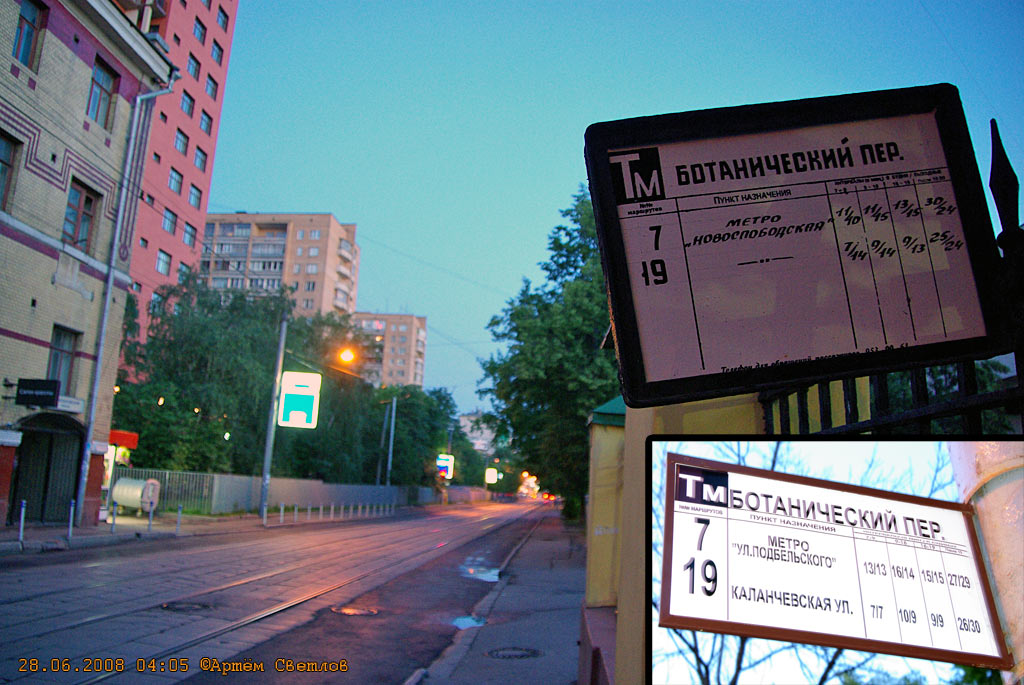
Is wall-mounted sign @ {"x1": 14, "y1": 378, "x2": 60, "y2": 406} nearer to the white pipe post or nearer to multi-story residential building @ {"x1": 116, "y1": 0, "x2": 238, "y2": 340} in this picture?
the white pipe post

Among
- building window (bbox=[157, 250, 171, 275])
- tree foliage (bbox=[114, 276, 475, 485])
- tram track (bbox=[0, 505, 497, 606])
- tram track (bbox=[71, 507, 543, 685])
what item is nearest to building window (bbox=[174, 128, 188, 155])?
building window (bbox=[157, 250, 171, 275])

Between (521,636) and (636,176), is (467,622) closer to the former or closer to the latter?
(521,636)

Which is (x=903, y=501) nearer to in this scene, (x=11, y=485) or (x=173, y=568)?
(x=173, y=568)

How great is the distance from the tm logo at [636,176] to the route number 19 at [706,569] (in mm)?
860

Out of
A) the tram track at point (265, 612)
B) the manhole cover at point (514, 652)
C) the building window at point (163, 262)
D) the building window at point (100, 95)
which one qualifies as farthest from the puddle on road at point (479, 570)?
the building window at point (163, 262)

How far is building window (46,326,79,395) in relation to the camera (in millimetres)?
20656

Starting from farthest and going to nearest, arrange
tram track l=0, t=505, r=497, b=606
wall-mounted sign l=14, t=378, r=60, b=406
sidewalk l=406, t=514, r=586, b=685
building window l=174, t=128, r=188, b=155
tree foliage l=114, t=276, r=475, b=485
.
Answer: building window l=174, t=128, r=188, b=155, tree foliage l=114, t=276, r=475, b=485, wall-mounted sign l=14, t=378, r=60, b=406, tram track l=0, t=505, r=497, b=606, sidewalk l=406, t=514, r=586, b=685

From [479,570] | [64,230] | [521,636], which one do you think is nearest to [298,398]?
[64,230]

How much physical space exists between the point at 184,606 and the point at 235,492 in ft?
88.3

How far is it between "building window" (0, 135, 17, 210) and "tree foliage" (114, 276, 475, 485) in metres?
12.1

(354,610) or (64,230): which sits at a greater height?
(64,230)

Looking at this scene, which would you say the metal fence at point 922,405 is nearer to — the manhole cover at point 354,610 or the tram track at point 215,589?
the tram track at point 215,589

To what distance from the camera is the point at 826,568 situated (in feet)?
4.82

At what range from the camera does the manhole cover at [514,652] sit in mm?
7590
